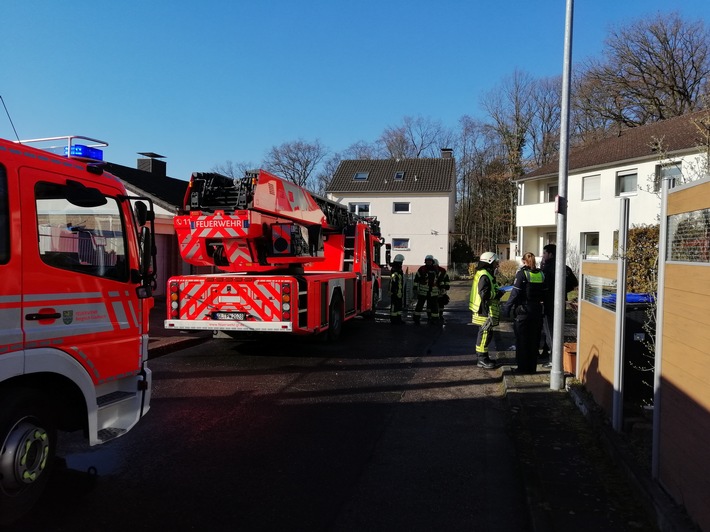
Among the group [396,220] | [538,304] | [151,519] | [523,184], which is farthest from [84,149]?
[396,220]

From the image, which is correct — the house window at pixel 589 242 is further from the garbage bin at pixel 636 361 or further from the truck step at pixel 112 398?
the truck step at pixel 112 398

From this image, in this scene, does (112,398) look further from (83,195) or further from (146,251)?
(83,195)

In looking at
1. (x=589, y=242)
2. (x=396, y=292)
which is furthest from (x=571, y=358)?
(x=589, y=242)

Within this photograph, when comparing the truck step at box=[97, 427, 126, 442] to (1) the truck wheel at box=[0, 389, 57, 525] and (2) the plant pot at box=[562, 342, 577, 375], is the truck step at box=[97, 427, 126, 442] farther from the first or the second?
(2) the plant pot at box=[562, 342, 577, 375]

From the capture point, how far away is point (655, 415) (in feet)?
11.4

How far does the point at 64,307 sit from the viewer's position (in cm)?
352

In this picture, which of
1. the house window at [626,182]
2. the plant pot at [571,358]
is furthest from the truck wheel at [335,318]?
the house window at [626,182]

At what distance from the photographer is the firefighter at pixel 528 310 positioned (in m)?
7.28

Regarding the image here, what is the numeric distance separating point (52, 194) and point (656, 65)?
3778 centimetres

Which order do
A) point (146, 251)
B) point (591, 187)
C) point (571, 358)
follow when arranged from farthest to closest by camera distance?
1. point (591, 187)
2. point (571, 358)
3. point (146, 251)

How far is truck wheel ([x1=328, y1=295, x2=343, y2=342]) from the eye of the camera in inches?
411

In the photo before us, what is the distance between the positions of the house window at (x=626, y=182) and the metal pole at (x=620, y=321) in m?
20.6

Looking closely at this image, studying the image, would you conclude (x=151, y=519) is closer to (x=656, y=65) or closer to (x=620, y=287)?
(x=620, y=287)

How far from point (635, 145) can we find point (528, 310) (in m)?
20.5
